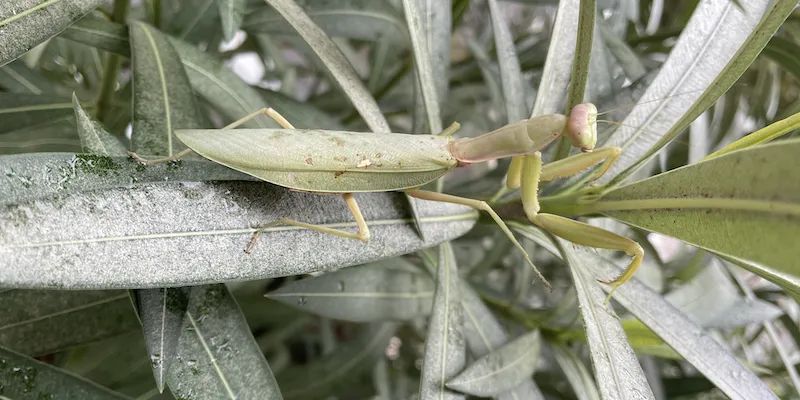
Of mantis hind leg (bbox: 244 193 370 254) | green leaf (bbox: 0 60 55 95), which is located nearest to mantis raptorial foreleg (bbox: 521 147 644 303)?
mantis hind leg (bbox: 244 193 370 254)

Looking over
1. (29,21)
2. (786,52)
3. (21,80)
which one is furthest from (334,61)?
(786,52)

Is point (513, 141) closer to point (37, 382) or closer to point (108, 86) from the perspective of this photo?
point (37, 382)

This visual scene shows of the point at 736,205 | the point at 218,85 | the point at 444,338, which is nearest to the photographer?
the point at 736,205

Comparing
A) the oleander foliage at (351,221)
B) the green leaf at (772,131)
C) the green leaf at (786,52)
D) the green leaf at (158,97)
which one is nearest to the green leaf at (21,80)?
the oleander foliage at (351,221)

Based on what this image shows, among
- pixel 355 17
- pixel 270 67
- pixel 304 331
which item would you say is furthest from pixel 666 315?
pixel 270 67

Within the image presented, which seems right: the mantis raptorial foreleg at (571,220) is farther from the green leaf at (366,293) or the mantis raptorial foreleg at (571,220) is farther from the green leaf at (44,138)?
the green leaf at (44,138)

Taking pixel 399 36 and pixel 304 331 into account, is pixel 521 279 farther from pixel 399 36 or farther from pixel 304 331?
pixel 304 331
